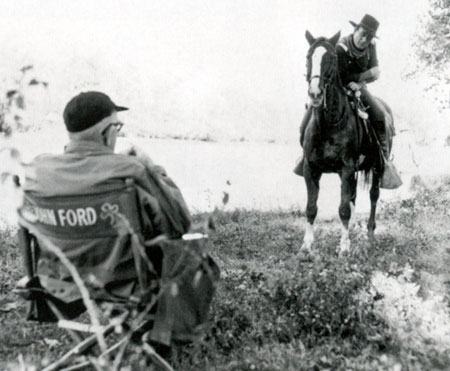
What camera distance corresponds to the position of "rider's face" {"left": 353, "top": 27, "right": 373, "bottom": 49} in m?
8.29

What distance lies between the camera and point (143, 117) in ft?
37.9

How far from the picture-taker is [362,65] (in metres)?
8.65

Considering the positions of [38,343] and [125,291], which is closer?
[125,291]

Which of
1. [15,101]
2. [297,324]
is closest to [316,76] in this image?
[297,324]

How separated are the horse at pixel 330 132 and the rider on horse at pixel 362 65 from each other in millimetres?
222

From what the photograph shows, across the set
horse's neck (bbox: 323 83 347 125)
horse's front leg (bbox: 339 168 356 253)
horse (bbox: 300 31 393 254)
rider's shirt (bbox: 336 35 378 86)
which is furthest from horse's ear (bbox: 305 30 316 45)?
horse's front leg (bbox: 339 168 356 253)

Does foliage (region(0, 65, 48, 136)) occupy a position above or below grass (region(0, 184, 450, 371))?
above

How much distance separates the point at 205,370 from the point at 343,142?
15.7 ft

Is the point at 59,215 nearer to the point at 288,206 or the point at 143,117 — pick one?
the point at 143,117

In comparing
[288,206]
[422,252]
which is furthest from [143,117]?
[422,252]

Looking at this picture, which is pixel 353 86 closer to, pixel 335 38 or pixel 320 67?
pixel 335 38

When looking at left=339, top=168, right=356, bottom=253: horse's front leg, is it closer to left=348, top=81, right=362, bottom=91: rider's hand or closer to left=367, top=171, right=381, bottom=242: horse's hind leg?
left=348, top=81, right=362, bottom=91: rider's hand

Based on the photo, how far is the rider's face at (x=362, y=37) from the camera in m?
8.29

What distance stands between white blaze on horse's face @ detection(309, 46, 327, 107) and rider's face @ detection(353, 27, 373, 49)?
834 millimetres
